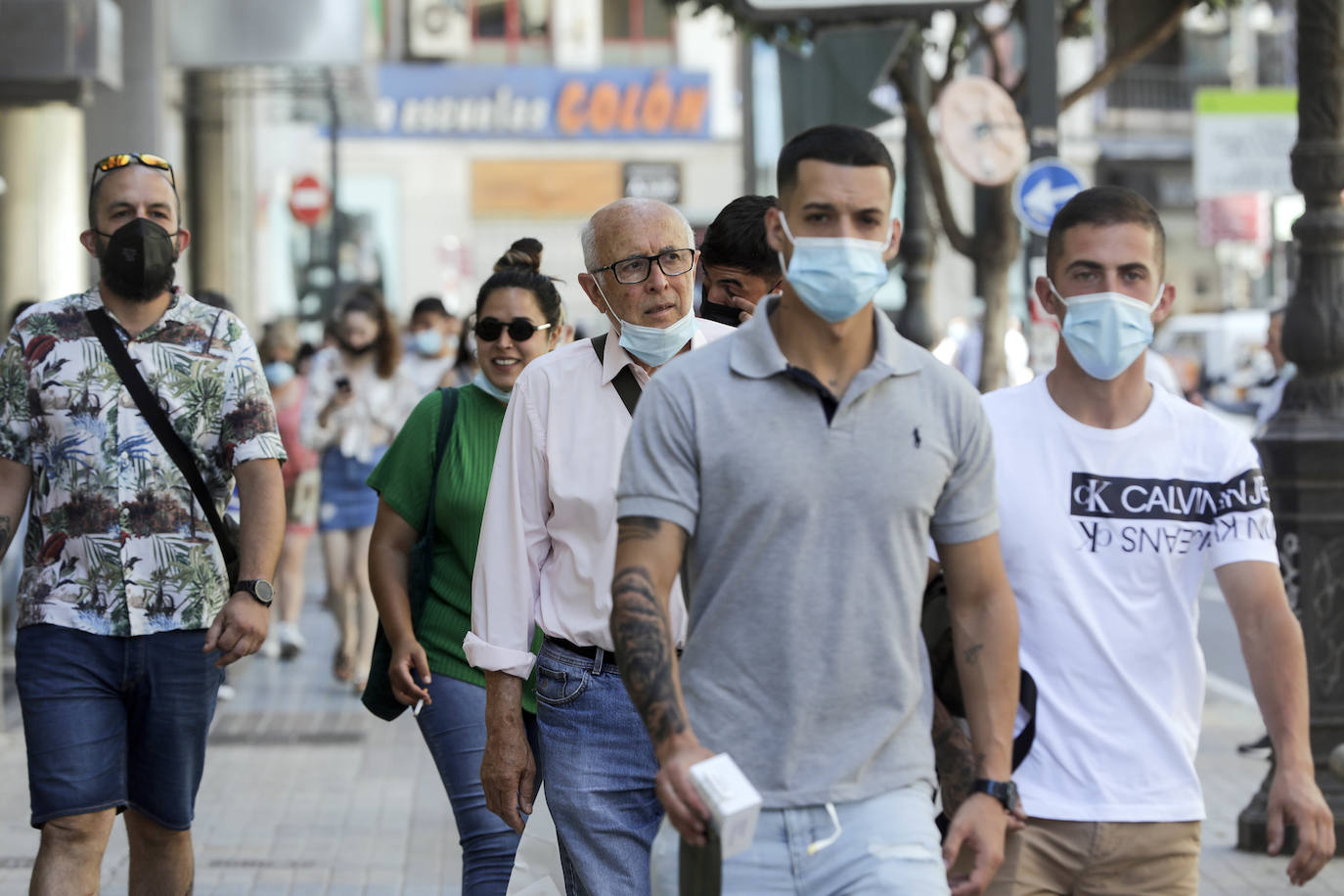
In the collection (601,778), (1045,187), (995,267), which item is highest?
(1045,187)

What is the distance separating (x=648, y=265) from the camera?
4.00 meters

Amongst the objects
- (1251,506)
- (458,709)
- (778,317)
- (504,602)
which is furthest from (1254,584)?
(458,709)

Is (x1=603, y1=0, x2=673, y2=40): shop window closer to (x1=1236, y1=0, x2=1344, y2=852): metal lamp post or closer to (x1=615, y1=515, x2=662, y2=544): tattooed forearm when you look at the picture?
(x1=1236, y1=0, x2=1344, y2=852): metal lamp post

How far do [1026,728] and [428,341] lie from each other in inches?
343

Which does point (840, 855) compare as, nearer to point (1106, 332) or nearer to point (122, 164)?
point (1106, 332)

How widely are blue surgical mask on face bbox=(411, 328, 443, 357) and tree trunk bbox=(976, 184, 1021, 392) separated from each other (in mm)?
6624

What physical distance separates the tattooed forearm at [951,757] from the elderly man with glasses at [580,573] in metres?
0.64

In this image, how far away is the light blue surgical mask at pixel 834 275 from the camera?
3.11 meters

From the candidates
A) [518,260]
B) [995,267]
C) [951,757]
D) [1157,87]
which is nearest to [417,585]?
[518,260]

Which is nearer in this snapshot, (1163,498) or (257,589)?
(1163,498)

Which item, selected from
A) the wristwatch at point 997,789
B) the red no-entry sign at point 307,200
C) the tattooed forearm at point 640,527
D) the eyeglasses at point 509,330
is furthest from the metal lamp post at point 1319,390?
the red no-entry sign at point 307,200

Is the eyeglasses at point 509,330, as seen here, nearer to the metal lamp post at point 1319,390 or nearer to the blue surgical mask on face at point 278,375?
the metal lamp post at point 1319,390

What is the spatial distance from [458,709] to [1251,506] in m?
1.99

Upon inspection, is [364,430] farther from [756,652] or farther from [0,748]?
[756,652]
